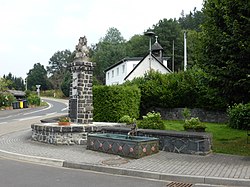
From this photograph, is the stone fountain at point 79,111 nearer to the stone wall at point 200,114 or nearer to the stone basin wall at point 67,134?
the stone basin wall at point 67,134

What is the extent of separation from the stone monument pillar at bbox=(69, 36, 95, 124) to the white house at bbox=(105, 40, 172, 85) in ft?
75.9

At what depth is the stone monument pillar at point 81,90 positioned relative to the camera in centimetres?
1589

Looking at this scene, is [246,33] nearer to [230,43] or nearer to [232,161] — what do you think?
[230,43]

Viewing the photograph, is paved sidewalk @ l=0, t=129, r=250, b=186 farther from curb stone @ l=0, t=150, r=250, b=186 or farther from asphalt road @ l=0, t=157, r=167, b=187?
asphalt road @ l=0, t=157, r=167, b=187

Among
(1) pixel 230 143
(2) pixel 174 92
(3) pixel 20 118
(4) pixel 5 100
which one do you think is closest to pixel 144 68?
(3) pixel 20 118

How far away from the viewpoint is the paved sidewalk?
8.33 meters

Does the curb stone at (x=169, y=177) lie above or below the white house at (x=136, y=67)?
below

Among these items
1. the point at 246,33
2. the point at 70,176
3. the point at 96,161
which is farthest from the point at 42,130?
the point at 246,33

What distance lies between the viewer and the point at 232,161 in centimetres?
1036

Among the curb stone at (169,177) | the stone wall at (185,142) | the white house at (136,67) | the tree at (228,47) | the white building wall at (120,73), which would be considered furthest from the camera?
the white building wall at (120,73)

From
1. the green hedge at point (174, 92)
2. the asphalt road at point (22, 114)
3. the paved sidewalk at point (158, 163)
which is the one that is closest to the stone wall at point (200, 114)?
the green hedge at point (174, 92)

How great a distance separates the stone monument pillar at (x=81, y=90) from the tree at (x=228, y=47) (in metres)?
5.61

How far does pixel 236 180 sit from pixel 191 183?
1065mm

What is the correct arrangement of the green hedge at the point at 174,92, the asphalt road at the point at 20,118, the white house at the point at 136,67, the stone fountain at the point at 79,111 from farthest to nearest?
the white house at the point at 136,67
the green hedge at the point at 174,92
the asphalt road at the point at 20,118
the stone fountain at the point at 79,111
